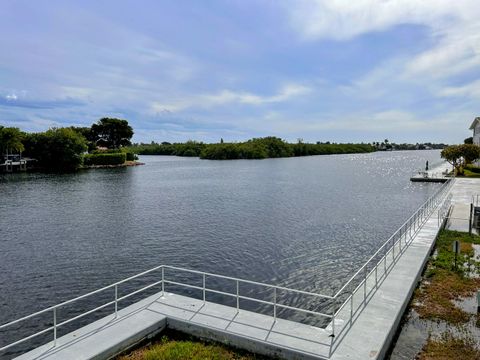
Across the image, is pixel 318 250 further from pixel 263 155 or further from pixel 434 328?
pixel 263 155

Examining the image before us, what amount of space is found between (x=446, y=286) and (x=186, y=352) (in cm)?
988

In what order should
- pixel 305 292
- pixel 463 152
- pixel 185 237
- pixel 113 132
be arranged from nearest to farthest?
pixel 305 292 < pixel 185 237 < pixel 463 152 < pixel 113 132

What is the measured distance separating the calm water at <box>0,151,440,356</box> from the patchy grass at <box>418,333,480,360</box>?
5981mm

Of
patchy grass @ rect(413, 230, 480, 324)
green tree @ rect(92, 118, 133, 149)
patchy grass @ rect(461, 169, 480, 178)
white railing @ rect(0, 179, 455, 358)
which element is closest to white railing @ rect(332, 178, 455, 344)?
white railing @ rect(0, 179, 455, 358)

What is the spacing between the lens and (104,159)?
105 meters

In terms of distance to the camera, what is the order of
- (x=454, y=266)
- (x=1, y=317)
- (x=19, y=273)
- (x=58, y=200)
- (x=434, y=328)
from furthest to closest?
(x=58, y=200) < (x=19, y=273) < (x=454, y=266) < (x=1, y=317) < (x=434, y=328)

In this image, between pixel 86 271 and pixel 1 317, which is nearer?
pixel 1 317

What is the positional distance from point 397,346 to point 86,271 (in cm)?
1401

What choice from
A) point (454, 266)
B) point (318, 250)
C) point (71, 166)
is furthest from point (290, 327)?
point (71, 166)

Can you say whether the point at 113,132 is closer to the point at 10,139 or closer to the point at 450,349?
the point at 10,139

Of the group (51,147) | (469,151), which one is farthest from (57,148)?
(469,151)

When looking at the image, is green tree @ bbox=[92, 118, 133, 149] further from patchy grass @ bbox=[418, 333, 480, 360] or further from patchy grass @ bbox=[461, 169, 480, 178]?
patchy grass @ bbox=[418, 333, 480, 360]

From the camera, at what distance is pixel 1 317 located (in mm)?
13328

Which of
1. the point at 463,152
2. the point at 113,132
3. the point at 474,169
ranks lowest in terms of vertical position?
the point at 474,169
